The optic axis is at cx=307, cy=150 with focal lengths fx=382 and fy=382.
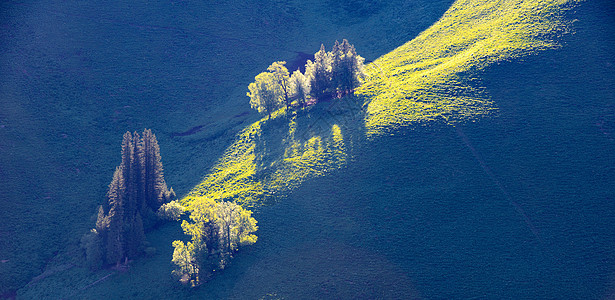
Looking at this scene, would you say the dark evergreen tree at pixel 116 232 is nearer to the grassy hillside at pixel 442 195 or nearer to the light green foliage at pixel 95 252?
the light green foliage at pixel 95 252

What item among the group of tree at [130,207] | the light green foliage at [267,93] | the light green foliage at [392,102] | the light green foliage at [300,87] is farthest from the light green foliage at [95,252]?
the light green foliage at [300,87]

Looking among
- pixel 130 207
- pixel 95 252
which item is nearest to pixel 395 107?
pixel 130 207

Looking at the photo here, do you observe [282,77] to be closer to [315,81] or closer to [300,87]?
[300,87]

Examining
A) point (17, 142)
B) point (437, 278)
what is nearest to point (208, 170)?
point (17, 142)

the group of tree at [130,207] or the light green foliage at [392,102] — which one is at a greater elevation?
the light green foliage at [392,102]

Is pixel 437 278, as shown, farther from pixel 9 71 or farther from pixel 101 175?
pixel 9 71

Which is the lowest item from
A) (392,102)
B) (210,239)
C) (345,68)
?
(210,239)
